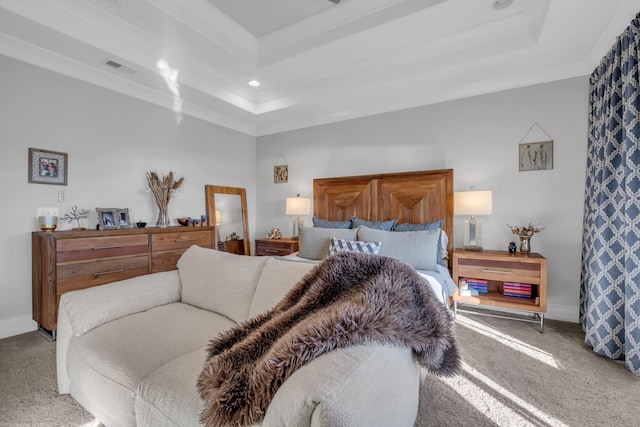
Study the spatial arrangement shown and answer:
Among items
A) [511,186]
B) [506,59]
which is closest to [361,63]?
[506,59]

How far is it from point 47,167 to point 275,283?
2.71m

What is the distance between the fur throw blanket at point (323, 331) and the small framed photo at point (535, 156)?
2.64 m

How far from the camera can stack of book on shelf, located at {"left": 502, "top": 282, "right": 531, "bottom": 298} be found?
2.82 metres

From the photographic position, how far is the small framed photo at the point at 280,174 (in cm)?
467

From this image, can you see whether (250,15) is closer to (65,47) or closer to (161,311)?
(65,47)

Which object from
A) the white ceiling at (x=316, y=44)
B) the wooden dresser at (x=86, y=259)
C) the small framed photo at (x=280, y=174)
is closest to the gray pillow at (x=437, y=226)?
the white ceiling at (x=316, y=44)

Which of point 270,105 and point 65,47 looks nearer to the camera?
point 65,47

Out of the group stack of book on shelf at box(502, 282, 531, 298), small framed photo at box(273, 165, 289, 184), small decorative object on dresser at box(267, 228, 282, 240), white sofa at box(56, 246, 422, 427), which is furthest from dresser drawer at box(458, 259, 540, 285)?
small framed photo at box(273, 165, 289, 184)

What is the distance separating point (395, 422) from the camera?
100 cm

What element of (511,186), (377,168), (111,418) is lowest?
(111,418)

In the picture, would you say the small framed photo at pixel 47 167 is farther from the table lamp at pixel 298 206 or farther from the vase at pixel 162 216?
the table lamp at pixel 298 206

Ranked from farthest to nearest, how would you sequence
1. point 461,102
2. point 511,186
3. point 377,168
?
point 377,168
point 461,102
point 511,186

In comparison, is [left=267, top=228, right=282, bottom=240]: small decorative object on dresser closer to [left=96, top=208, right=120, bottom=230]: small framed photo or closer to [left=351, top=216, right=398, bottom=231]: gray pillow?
[left=351, top=216, right=398, bottom=231]: gray pillow

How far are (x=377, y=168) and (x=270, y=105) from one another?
1749mm
